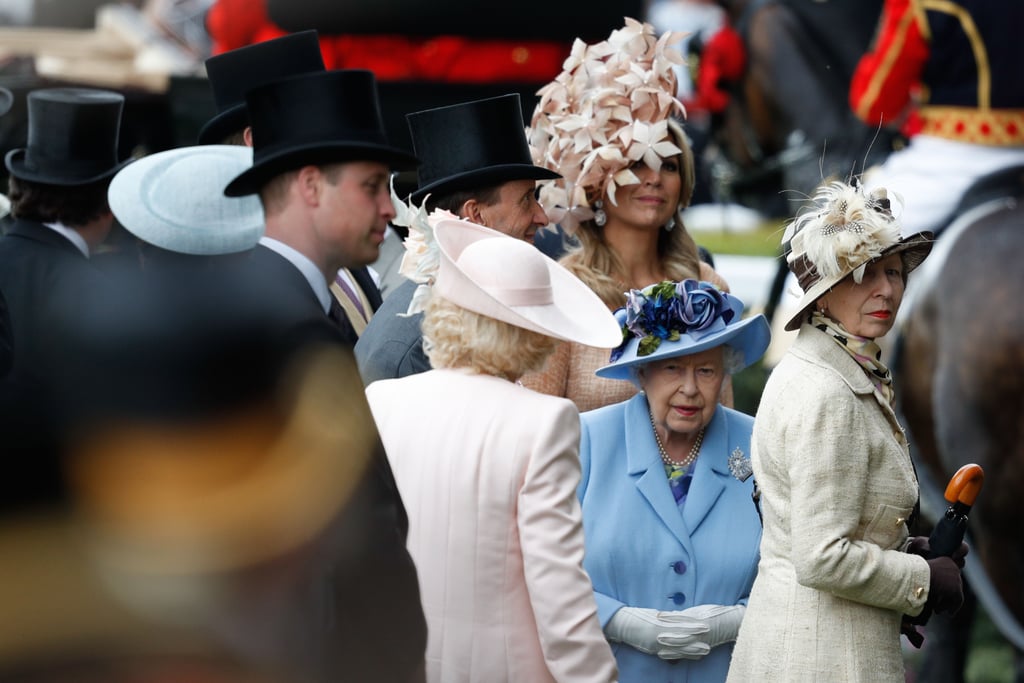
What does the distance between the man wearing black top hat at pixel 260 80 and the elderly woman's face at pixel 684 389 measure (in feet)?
3.44

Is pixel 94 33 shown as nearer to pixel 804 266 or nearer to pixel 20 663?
pixel 804 266

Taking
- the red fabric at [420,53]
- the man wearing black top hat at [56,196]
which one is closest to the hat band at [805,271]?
Result: the man wearing black top hat at [56,196]

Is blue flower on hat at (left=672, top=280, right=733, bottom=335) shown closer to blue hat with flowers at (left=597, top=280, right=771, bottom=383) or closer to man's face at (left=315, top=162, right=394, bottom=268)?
blue hat with flowers at (left=597, top=280, right=771, bottom=383)

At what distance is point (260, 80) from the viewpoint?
4859mm

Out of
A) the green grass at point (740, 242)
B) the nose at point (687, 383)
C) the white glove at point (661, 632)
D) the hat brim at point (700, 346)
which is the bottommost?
the green grass at point (740, 242)

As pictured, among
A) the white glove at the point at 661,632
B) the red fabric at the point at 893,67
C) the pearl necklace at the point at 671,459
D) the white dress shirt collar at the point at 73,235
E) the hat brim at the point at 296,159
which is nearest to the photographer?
the hat brim at the point at 296,159

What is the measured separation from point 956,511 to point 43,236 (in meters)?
2.76

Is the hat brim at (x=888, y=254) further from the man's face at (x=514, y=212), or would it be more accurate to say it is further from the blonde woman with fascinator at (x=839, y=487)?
the man's face at (x=514, y=212)

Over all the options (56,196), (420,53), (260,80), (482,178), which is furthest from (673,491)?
(420,53)

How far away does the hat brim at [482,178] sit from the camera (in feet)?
13.6

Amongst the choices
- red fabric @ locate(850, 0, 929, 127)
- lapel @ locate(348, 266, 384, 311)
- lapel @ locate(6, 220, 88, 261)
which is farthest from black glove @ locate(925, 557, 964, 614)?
red fabric @ locate(850, 0, 929, 127)

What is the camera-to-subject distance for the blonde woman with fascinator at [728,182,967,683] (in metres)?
3.20

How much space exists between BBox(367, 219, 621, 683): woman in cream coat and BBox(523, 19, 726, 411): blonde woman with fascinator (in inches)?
43.2

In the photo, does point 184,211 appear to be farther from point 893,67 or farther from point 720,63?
point 720,63
